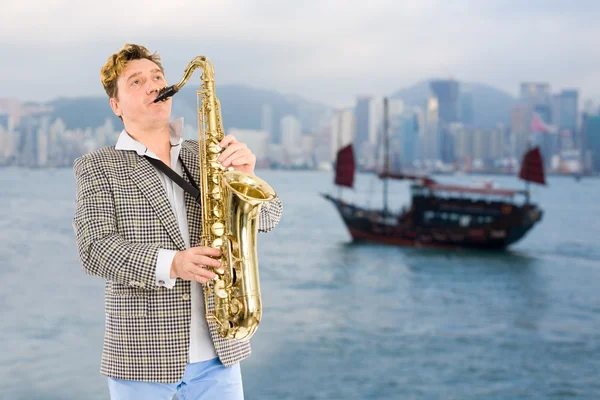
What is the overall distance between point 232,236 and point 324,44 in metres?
16.8

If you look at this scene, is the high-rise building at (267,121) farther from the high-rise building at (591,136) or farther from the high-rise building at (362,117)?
the high-rise building at (591,136)

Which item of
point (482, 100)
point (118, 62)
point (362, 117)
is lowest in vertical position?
point (118, 62)

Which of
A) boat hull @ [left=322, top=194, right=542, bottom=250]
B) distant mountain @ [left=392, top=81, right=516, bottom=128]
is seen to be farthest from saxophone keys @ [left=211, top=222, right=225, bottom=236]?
distant mountain @ [left=392, top=81, right=516, bottom=128]

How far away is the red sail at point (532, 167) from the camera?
18.4m

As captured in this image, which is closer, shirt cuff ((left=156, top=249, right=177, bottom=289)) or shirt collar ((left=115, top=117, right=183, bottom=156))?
shirt cuff ((left=156, top=249, right=177, bottom=289))

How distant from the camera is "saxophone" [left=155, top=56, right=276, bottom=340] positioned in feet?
4.70

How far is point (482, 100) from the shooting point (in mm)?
22781

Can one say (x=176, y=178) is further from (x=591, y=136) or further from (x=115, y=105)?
(x=591, y=136)

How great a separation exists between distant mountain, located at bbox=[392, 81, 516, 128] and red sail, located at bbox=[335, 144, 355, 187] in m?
3.28

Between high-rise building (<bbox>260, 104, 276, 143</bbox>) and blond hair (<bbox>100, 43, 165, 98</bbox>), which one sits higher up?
high-rise building (<bbox>260, 104, 276, 143</bbox>)

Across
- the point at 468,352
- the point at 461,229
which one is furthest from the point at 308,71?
the point at 468,352

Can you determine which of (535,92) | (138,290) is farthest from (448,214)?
(138,290)

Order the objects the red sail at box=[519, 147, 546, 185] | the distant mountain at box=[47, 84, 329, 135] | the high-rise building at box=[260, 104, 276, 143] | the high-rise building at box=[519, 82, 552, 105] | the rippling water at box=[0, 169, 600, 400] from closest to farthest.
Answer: the rippling water at box=[0, 169, 600, 400] < the distant mountain at box=[47, 84, 329, 135] < the high-rise building at box=[260, 104, 276, 143] < the red sail at box=[519, 147, 546, 185] < the high-rise building at box=[519, 82, 552, 105]

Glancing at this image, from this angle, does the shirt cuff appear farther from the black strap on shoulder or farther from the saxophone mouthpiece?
the saxophone mouthpiece
